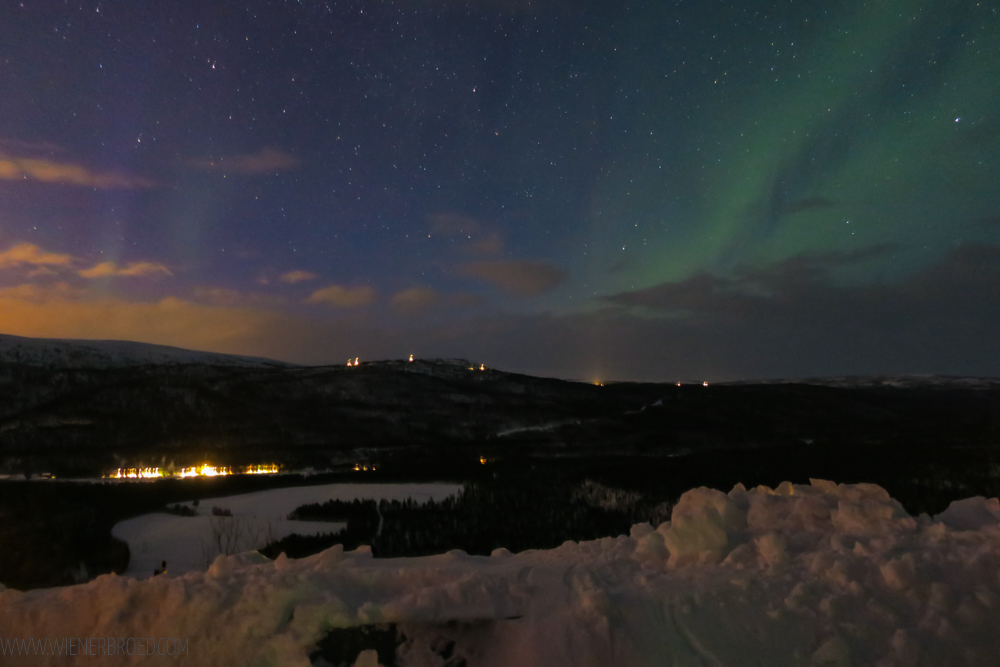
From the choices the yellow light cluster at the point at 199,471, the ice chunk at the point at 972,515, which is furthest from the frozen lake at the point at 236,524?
the ice chunk at the point at 972,515

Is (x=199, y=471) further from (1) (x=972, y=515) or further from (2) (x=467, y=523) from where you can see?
(1) (x=972, y=515)

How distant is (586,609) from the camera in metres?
3.33

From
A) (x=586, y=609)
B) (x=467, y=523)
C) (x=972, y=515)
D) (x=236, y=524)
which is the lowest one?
(x=467, y=523)

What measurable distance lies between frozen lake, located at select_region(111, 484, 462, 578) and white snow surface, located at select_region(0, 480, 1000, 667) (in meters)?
4.28

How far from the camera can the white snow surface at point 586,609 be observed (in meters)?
3.13

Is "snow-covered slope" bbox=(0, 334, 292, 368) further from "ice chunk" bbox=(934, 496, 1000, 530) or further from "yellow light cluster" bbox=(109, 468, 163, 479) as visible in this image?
"ice chunk" bbox=(934, 496, 1000, 530)

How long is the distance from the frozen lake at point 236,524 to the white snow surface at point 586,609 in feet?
14.1

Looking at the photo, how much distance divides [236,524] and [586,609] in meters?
10.5

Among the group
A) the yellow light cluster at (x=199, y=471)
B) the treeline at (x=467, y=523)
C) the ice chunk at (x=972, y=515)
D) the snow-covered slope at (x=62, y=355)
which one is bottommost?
the yellow light cluster at (x=199, y=471)

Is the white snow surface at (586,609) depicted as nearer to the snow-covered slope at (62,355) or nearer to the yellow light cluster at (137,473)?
→ the yellow light cluster at (137,473)

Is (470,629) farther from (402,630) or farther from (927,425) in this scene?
(927,425)

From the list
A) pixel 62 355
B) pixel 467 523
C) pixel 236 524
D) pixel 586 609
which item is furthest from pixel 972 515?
pixel 62 355

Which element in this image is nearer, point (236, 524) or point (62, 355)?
point (236, 524)

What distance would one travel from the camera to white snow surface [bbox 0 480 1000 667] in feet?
10.3
